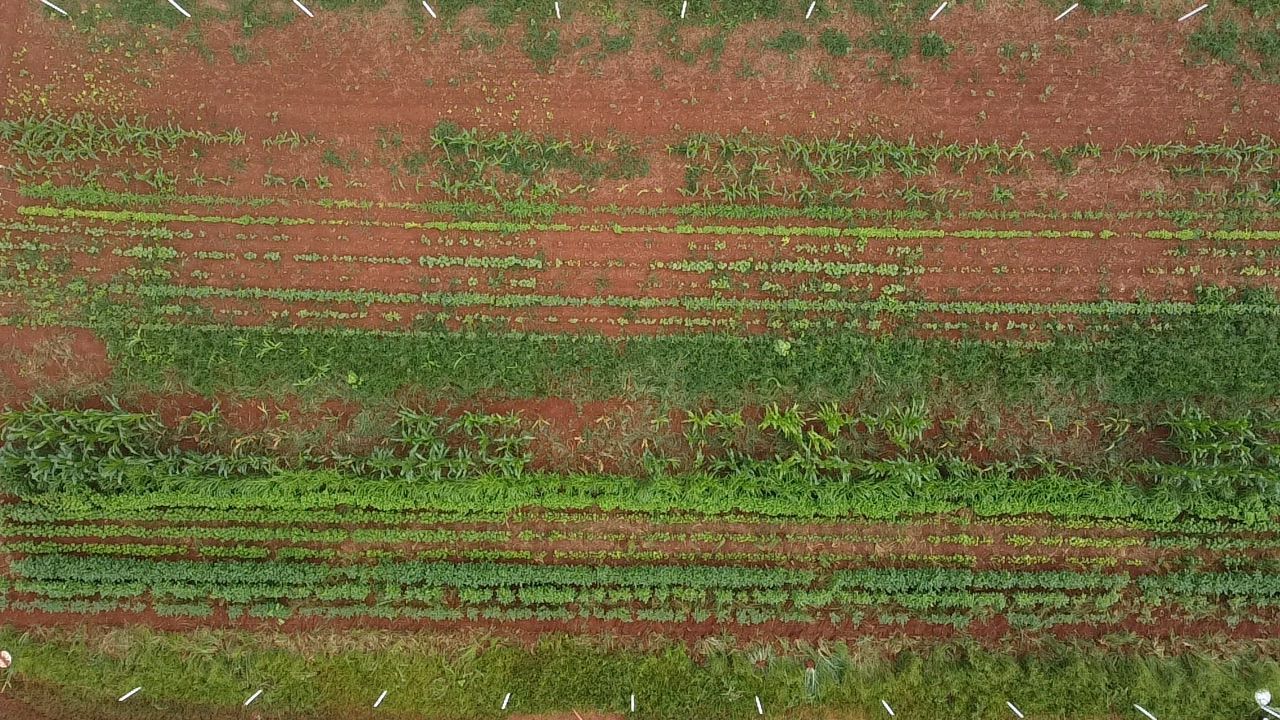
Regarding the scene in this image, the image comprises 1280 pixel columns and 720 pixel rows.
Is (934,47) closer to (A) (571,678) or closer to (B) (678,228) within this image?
(B) (678,228)

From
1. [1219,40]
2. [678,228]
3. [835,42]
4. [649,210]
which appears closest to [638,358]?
[678,228]

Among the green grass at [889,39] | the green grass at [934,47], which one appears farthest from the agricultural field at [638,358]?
the green grass at [934,47]

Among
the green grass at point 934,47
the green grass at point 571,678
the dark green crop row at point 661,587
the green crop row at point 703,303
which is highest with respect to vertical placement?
the green grass at point 934,47

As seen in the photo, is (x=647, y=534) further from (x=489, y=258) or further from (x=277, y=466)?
(x=277, y=466)

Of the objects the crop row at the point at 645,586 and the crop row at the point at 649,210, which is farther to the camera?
the crop row at the point at 649,210

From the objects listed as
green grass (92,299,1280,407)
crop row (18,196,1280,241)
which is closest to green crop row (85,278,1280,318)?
green grass (92,299,1280,407)

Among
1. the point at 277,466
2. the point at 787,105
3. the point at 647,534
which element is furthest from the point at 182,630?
the point at 787,105

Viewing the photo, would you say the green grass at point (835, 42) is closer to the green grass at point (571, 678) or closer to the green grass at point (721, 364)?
the green grass at point (721, 364)
